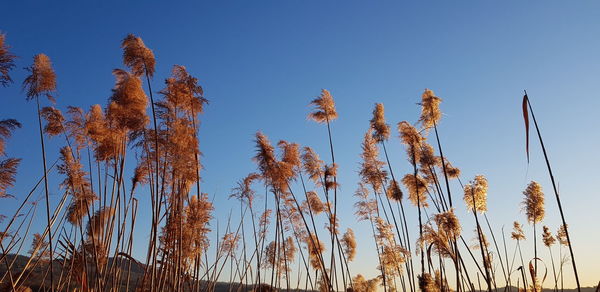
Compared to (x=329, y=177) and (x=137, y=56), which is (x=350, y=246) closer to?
(x=329, y=177)

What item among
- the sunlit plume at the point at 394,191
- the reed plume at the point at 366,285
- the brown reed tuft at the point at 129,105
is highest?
the brown reed tuft at the point at 129,105

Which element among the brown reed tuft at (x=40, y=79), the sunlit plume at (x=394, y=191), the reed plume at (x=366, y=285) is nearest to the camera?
the brown reed tuft at (x=40, y=79)

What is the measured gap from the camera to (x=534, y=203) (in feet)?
20.8

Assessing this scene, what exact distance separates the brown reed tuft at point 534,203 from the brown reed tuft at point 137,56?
5.88 meters

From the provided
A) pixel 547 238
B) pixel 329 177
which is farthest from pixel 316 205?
pixel 547 238

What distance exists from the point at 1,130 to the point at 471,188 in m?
6.09

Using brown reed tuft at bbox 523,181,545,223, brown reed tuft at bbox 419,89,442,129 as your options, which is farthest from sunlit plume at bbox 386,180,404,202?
brown reed tuft at bbox 523,181,545,223

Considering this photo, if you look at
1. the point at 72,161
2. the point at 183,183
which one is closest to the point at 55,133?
the point at 72,161

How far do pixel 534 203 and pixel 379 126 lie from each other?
2900 mm

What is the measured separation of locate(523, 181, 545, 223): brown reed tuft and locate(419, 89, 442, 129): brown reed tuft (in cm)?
179

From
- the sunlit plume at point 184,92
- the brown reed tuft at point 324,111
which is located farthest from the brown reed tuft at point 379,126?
the sunlit plume at point 184,92

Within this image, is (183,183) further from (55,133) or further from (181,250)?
(55,133)

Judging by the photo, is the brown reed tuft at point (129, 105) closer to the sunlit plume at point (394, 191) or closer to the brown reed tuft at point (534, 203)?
the sunlit plume at point (394, 191)

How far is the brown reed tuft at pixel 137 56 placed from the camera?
527 cm
